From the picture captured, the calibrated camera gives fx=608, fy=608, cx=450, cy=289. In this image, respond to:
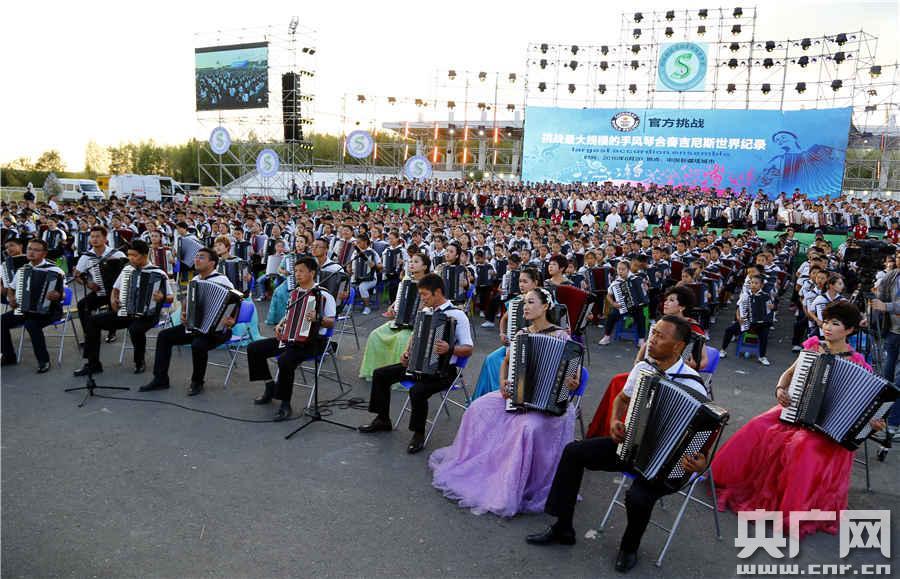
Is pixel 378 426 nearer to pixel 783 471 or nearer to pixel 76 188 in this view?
pixel 783 471

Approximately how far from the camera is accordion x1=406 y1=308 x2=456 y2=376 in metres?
5.94

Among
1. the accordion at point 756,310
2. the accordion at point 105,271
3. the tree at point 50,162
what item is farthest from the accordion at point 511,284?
the tree at point 50,162

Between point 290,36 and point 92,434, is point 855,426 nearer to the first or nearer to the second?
point 92,434

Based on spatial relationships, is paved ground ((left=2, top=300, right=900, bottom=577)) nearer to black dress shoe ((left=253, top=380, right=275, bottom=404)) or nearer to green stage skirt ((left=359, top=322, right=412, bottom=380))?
black dress shoe ((left=253, top=380, right=275, bottom=404))

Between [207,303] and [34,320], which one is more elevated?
[207,303]

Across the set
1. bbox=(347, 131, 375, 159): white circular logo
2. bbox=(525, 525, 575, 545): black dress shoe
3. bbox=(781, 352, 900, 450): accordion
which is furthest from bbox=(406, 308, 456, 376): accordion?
bbox=(347, 131, 375, 159): white circular logo

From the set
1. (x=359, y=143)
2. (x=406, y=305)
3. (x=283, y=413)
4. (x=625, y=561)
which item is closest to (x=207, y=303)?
(x=283, y=413)

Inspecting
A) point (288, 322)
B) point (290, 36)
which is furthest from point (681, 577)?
point (290, 36)

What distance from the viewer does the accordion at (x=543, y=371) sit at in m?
4.84

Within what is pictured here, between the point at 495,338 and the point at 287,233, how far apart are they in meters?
7.50

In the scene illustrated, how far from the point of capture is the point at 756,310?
9.59 meters

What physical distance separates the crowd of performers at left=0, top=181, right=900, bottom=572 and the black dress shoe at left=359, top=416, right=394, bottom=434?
1cm

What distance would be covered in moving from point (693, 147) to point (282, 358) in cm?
3256

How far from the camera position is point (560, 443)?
194 inches
